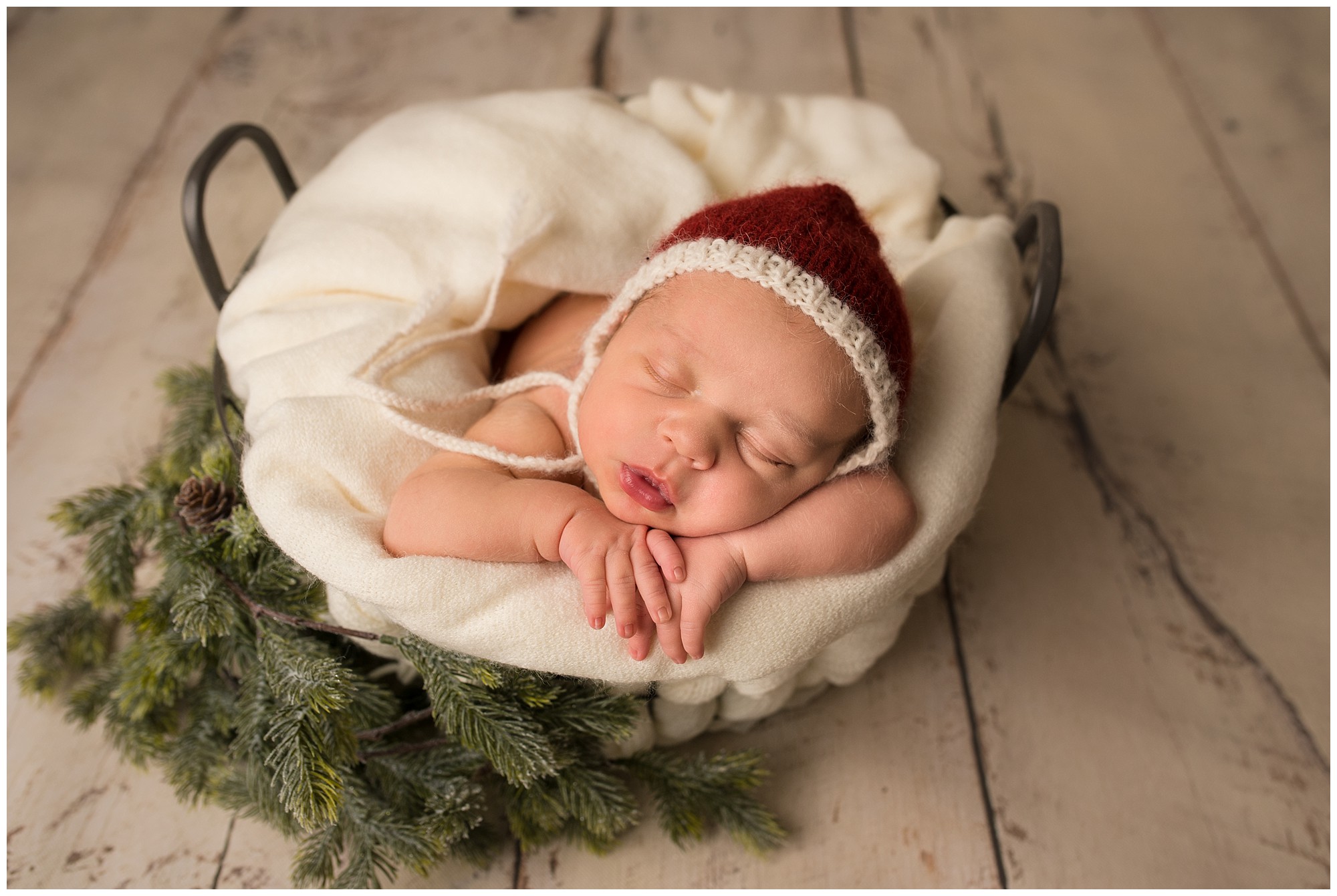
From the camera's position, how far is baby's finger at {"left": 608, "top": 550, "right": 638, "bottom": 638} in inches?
33.9

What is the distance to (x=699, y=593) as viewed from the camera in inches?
34.6

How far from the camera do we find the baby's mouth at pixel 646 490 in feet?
2.93

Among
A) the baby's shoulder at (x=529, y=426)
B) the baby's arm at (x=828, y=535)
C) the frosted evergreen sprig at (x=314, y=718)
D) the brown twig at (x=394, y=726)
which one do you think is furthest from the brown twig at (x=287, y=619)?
the baby's arm at (x=828, y=535)

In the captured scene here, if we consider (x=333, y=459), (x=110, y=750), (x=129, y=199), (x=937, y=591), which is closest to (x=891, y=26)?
(x=937, y=591)

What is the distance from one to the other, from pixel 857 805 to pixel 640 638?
528 millimetres

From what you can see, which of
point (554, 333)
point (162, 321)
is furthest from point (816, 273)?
point (162, 321)

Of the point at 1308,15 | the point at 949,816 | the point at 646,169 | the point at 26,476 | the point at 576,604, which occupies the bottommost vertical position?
the point at 949,816

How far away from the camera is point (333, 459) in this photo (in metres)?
0.98

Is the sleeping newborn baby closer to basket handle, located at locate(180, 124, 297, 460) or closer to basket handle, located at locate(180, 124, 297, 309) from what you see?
basket handle, located at locate(180, 124, 297, 460)

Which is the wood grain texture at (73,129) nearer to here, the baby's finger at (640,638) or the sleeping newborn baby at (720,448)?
the sleeping newborn baby at (720,448)

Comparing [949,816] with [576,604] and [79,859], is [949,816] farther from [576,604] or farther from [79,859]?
[79,859]

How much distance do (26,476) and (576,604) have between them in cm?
108

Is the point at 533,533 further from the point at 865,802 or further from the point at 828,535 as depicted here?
the point at 865,802

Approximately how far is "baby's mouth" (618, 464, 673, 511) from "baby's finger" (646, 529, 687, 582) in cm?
3
